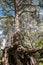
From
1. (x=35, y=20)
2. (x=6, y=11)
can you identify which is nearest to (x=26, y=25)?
(x=35, y=20)

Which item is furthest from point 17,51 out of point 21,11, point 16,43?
point 21,11

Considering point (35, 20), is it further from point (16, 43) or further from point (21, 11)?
point (16, 43)

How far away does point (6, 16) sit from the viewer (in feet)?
33.9

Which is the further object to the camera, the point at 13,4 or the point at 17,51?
the point at 13,4

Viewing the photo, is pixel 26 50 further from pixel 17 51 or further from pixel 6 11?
pixel 6 11

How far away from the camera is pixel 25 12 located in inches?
406

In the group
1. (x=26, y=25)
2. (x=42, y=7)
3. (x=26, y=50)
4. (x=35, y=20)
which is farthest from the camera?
(x=26, y=25)

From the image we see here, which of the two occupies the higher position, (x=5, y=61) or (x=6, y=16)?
(x=6, y=16)

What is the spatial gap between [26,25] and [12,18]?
5.68ft

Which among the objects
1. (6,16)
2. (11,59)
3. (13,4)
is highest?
(13,4)

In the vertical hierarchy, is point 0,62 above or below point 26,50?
below

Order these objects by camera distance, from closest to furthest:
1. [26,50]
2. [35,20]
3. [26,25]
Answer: [26,50] < [35,20] < [26,25]

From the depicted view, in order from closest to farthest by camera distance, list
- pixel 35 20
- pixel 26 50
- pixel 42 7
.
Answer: pixel 26 50 < pixel 42 7 < pixel 35 20

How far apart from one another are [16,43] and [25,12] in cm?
229
